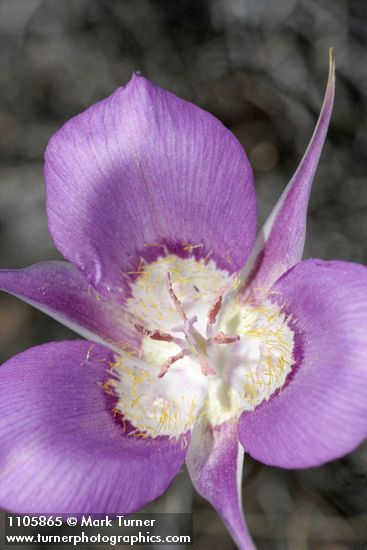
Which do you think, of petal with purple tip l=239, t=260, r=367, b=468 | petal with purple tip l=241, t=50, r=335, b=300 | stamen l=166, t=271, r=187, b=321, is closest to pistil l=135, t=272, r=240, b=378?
stamen l=166, t=271, r=187, b=321

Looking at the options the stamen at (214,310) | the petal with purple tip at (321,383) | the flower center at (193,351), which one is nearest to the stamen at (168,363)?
the flower center at (193,351)

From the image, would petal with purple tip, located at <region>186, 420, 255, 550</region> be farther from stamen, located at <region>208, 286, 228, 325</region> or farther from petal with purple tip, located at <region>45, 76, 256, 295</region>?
petal with purple tip, located at <region>45, 76, 256, 295</region>

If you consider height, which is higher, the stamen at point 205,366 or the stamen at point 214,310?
the stamen at point 214,310

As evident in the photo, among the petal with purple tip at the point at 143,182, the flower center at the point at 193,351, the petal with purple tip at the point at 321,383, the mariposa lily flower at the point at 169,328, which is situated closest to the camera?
the petal with purple tip at the point at 321,383

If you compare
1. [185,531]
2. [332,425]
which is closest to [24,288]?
[332,425]

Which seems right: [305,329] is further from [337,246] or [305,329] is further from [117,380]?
[337,246]

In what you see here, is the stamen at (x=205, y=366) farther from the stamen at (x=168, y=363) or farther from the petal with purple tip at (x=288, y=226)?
the petal with purple tip at (x=288, y=226)
